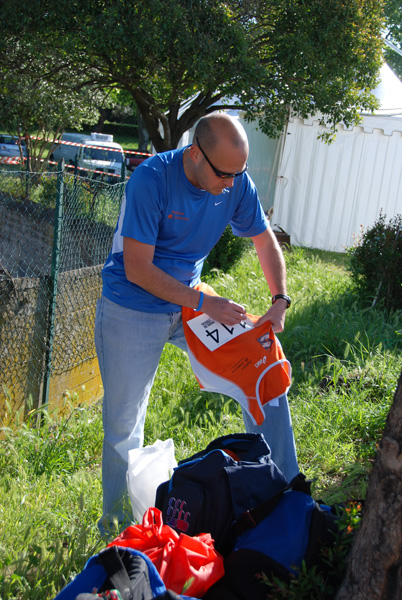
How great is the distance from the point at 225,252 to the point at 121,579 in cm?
736

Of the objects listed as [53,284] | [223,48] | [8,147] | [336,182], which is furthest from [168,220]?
[8,147]

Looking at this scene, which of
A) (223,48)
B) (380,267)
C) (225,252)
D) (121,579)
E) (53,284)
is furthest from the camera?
(223,48)

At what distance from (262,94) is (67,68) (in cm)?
419

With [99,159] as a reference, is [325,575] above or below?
below

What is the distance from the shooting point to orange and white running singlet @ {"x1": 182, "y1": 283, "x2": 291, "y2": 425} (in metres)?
2.59

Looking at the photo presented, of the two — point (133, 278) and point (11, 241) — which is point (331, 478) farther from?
point (11, 241)

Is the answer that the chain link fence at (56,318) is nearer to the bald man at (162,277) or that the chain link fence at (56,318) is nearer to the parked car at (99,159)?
the bald man at (162,277)

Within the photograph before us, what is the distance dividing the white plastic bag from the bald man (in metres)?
0.11

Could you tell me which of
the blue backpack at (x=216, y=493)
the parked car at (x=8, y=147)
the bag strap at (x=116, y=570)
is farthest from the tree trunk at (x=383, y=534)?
the parked car at (x=8, y=147)

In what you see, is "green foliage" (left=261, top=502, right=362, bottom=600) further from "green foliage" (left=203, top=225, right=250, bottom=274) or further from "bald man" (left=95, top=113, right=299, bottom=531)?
"green foliage" (left=203, top=225, right=250, bottom=274)

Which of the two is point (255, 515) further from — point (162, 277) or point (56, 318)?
point (56, 318)

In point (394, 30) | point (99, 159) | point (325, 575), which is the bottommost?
point (325, 575)

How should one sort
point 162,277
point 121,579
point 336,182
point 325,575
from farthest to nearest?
point 336,182
point 162,277
point 325,575
point 121,579

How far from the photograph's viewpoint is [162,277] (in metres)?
2.55
